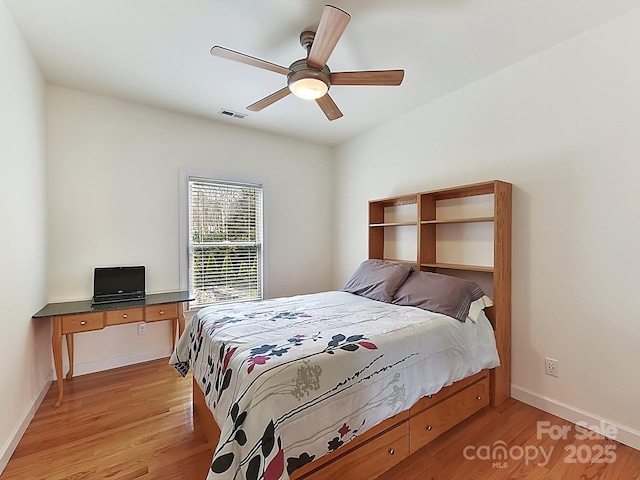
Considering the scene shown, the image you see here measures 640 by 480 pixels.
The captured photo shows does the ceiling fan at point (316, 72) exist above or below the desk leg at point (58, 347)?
above

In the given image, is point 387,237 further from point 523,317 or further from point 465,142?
point 523,317

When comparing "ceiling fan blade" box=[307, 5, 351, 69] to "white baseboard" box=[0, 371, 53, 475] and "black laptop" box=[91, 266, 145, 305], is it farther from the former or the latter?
"white baseboard" box=[0, 371, 53, 475]

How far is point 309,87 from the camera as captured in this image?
2002 mm

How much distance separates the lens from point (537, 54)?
89.7 inches

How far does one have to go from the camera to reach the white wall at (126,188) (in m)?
2.80

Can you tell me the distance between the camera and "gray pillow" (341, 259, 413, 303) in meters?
2.67

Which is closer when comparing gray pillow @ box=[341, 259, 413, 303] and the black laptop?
gray pillow @ box=[341, 259, 413, 303]

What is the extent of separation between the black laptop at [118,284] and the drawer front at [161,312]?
0.96 ft

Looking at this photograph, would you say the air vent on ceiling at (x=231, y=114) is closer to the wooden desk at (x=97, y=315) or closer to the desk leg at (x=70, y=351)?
the wooden desk at (x=97, y=315)

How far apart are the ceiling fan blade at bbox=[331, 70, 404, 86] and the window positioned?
2055 mm

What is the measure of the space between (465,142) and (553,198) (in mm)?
914

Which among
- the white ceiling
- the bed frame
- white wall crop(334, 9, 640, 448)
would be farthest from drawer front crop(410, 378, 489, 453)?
the white ceiling

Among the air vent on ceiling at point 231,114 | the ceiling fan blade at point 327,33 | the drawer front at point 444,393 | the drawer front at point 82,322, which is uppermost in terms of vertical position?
the air vent on ceiling at point 231,114

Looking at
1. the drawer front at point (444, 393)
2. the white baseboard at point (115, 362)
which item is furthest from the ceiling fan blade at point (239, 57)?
the white baseboard at point (115, 362)
